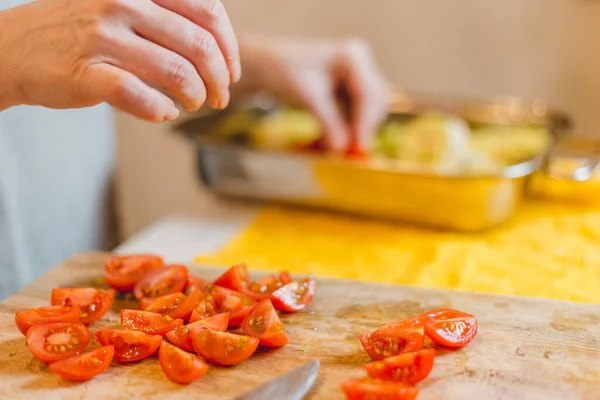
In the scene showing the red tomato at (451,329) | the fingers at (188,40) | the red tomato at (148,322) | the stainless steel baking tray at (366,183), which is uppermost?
the fingers at (188,40)

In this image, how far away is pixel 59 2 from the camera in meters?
0.94

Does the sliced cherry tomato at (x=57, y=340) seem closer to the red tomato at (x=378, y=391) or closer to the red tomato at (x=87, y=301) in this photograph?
the red tomato at (x=87, y=301)

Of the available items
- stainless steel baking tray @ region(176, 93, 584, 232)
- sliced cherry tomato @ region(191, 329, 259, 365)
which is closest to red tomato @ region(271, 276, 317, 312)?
sliced cherry tomato @ region(191, 329, 259, 365)

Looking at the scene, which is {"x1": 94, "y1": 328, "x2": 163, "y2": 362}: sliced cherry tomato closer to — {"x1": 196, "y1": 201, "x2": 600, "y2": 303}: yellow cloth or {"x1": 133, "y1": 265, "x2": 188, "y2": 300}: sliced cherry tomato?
{"x1": 133, "y1": 265, "x2": 188, "y2": 300}: sliced cherry tomato

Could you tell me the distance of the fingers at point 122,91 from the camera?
2.94ft

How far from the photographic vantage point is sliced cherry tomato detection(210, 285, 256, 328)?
1050 millimetres

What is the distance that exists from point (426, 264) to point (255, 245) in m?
0.37

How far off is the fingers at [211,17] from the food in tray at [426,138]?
631 mm

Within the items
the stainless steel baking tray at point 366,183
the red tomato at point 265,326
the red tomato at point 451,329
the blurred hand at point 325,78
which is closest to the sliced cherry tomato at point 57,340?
the red tomato at point 265,326

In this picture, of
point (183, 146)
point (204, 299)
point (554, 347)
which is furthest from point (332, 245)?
point (183, 146)

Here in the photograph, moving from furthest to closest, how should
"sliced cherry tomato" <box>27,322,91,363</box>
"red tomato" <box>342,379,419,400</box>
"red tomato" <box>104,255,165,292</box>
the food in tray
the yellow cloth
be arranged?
the food in tray, the yellow cloth, "red tomato" <box>104,255,165,292</box>, "sliced cherry tomato" <box>27,322,91,363</box>, "red tomato" <box>342,379,419,400</box>

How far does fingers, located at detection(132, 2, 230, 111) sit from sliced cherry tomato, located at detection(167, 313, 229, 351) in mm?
306

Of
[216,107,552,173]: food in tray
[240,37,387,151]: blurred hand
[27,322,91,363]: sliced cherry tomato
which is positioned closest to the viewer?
[27,322,91,363]: sliced cherry tomato

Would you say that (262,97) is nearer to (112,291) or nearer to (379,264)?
(379,264)
